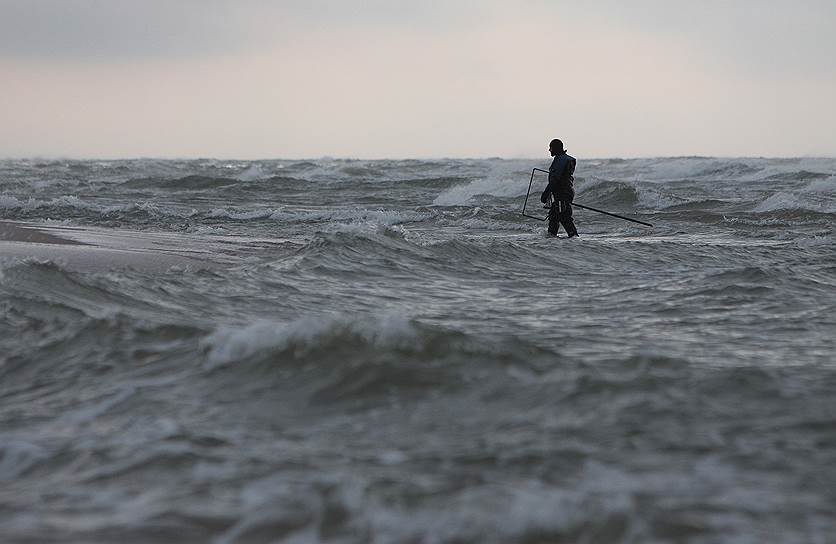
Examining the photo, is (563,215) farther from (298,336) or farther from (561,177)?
(298,336)

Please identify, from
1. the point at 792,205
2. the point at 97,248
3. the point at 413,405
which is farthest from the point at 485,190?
the point at 413,405

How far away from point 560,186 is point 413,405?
1096cm

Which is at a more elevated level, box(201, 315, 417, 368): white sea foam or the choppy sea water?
box(201, 315, 417, 368): white sea foam

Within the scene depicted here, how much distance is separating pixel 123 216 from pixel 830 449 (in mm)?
16756

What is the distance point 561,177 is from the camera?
49.6 feet

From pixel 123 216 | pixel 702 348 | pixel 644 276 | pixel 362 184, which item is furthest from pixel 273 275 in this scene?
pixel 362 184

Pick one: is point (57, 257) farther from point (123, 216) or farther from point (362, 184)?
point (362, 184)

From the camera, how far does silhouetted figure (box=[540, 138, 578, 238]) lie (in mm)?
15031

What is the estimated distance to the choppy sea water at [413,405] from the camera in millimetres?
3293

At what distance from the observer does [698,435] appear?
13.5ft

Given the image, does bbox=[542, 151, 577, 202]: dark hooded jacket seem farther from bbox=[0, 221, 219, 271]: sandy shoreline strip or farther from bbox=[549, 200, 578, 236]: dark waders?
bbox=[0, 221, 219, 271]: sandy shoreline strip

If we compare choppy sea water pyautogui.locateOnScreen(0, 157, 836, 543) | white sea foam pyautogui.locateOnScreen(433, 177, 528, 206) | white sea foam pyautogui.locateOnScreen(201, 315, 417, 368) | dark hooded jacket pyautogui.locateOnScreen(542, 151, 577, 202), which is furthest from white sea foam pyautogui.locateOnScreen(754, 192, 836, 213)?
white sea foam pyautogui.locateOnScreen(201, 315, 417, 368)

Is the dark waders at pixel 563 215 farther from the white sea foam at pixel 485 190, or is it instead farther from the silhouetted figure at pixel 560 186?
the white sea foam at pixel 485 190

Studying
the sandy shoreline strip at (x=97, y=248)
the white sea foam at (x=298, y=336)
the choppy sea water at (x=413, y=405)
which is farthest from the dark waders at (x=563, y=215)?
the white sea foam at (x=298, y=336)
